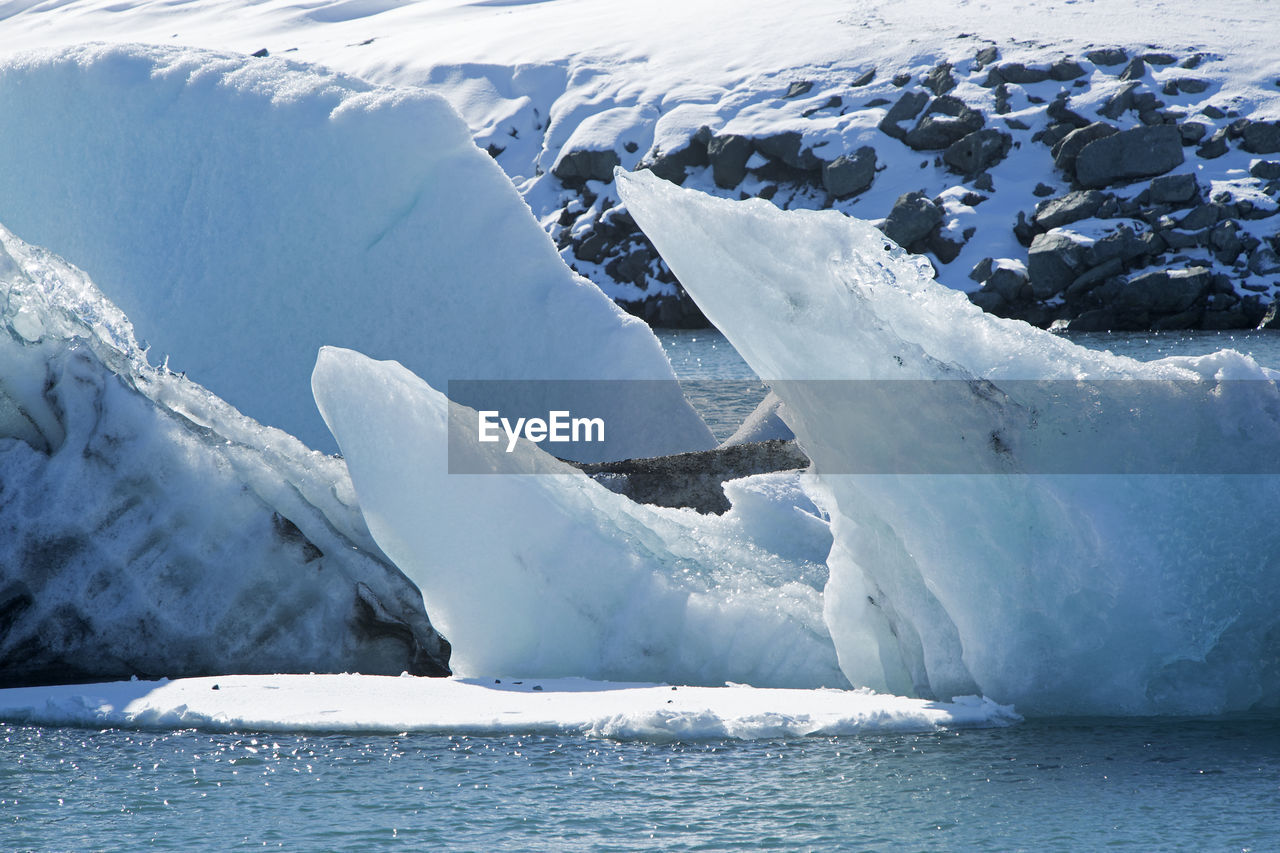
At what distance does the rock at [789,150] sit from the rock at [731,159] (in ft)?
1.31

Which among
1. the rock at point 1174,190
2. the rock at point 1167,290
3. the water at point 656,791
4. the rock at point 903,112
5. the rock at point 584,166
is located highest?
the water at point 656,791

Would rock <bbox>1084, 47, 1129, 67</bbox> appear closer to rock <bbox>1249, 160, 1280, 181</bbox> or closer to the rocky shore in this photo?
the rocky shore

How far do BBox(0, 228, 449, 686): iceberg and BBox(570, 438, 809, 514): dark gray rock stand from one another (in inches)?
62.8

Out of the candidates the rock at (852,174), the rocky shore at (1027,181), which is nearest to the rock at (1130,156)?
the rocky shore at (1027,181)

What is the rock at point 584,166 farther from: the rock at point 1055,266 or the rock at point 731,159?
the rock at point 1055,266

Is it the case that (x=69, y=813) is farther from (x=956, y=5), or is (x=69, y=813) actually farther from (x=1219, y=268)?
(x=956, y=5)

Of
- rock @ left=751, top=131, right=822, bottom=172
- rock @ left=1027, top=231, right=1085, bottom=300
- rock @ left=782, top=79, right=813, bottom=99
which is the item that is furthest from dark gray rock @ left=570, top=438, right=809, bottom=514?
rock @ left=782, top=79, right=813, bottom=99

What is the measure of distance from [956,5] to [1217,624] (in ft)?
174

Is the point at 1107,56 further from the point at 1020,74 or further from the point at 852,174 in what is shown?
the point at 852,174

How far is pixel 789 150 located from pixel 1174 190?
1153 cm

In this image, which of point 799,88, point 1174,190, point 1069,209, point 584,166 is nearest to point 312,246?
point 1069,209

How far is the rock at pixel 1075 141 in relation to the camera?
35.2m

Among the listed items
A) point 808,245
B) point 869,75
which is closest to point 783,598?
point 808,245

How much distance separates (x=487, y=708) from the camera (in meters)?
4.06
